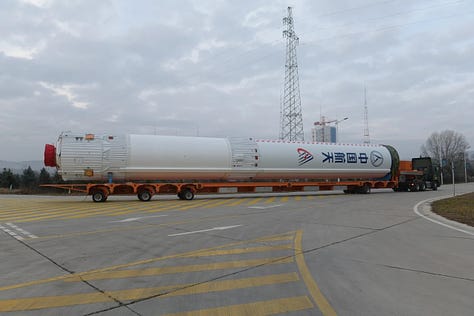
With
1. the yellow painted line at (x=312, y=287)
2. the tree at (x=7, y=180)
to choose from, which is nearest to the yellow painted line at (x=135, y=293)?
the yellow painted line at (x=312, y=287)

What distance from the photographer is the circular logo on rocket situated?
2891cm

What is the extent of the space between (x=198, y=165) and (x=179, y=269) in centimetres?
1577

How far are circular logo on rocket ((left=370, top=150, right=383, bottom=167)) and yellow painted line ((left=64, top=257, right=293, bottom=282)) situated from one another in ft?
80.3

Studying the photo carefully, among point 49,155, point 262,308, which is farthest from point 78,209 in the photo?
point 262,308

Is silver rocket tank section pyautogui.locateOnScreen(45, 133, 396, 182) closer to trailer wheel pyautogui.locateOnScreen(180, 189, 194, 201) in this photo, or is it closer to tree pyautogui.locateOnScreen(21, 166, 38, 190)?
trailer wheel pyautogui.locateOnScreen(180, 189, 194, 201)

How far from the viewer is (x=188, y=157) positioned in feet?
69.4

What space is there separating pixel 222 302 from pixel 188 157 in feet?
56.2

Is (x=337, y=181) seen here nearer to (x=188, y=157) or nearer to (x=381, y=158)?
(x=381, y=158)

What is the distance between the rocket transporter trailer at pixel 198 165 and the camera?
1941 cm

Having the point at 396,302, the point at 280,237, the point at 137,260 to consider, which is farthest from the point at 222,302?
the point at 280,237

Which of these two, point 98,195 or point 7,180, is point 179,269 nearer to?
point 98,195

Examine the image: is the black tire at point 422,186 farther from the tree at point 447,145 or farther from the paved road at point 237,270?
the tree at point 447,145

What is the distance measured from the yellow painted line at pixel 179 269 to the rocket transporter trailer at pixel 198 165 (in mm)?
14858

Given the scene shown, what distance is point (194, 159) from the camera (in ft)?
69.9
